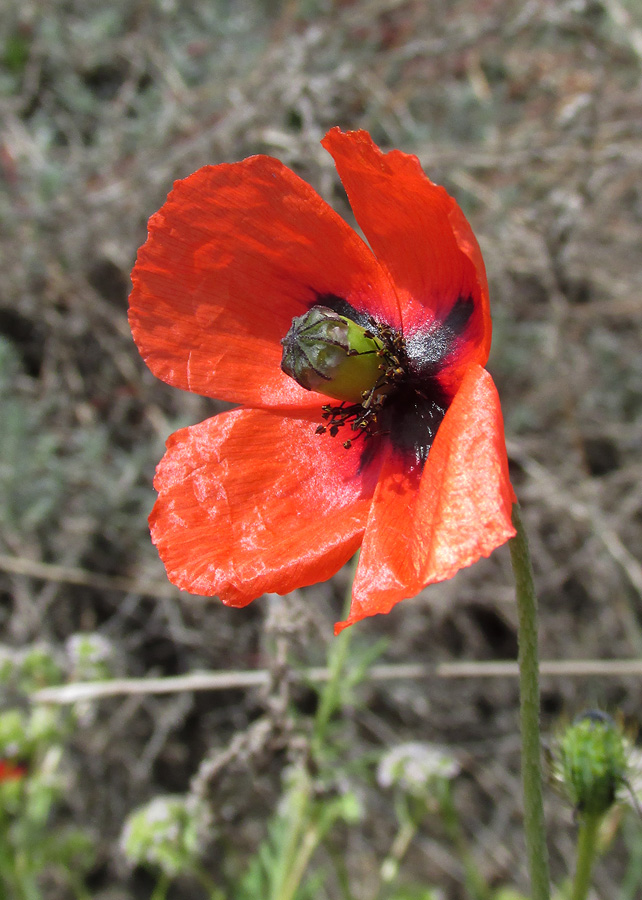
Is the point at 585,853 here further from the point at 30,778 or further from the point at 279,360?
the point at 30,778

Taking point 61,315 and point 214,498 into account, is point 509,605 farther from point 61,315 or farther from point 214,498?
point 61,315

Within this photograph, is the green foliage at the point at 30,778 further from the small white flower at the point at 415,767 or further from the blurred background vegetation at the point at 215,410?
the small white flower at the point at 415,767

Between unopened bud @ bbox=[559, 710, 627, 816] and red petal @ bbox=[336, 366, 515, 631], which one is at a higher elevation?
red petal @ bbox=[336, 366, 515, 631]

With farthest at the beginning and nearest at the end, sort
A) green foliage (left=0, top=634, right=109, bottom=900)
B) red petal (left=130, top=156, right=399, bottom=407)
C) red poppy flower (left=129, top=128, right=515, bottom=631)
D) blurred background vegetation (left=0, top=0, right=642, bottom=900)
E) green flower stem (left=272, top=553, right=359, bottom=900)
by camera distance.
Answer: blurred background vegetation (left=0, top=0, right=642, bottom=900) < green foliage (left=0, top=634, right=109, bottom=900) < green flower stem (left=272, top=553, right=359, bottom=900) < red petal (left=130, top=156, right=399, bottom=407) < red poppy flower (left=129, top=128, right=515, bottom=631)

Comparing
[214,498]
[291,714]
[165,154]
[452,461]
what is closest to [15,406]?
[165,154]

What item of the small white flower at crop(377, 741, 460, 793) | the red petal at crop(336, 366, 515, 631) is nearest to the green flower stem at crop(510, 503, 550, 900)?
the red petal at crop(336, 366, 515, 631)

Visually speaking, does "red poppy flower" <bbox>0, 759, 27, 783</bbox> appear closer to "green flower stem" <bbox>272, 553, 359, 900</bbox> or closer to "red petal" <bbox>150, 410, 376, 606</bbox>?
"green flower stem" <bbox>272, 553, 359, 900</bbox>

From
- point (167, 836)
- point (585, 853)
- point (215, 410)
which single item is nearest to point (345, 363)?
point (585, 853)

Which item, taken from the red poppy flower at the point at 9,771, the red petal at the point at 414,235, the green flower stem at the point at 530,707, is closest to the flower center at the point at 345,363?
the red petal at the point at 414,235
